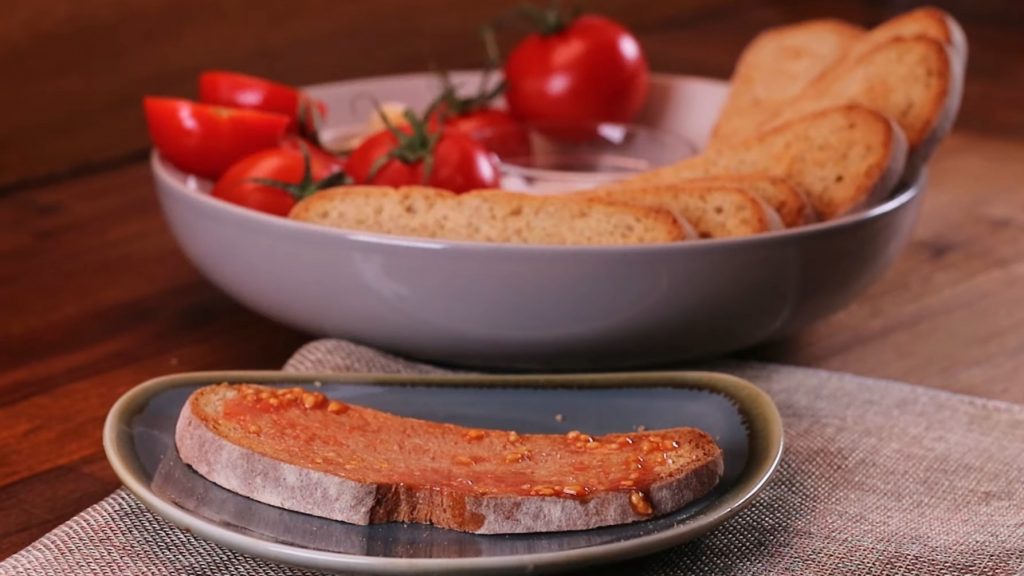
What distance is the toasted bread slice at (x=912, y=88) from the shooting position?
1.29 metres

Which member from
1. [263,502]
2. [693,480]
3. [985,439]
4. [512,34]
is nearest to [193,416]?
[263,502]

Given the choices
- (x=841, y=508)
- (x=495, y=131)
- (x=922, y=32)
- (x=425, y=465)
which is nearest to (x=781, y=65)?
(x=922, y=32)

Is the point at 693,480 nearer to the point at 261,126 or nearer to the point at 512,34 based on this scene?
the point at 261,126

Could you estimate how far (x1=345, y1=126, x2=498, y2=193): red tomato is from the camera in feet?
4.19

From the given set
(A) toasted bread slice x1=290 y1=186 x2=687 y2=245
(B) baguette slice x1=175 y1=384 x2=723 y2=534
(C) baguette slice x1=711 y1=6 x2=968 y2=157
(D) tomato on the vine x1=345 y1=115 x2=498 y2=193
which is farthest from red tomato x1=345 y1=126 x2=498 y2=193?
(B) baguette slice x1=175 y1=384 x2=723 y2=534

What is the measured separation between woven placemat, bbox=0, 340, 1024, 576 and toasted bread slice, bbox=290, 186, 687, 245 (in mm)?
116

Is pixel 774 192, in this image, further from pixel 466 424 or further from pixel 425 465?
pixel 425 465

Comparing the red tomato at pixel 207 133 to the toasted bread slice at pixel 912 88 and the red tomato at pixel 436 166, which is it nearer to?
the red tomato at pixel 436 166

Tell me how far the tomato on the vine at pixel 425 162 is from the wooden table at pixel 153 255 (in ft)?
0.58

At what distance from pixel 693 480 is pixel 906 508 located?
191 mm

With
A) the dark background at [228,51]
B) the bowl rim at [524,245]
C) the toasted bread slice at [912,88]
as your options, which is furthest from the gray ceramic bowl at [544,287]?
the dark background at [228,51]

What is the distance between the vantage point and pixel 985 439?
1046 millimetres

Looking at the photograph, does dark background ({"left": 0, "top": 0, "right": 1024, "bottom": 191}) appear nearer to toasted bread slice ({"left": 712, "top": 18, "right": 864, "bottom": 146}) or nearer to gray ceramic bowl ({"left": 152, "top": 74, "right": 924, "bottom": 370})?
toasted bread slice ({"left": 712, "top": 18, "right": 864, "bottom": 146})

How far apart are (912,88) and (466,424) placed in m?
0.62
